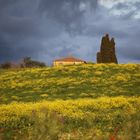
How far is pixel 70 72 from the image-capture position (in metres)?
47.8

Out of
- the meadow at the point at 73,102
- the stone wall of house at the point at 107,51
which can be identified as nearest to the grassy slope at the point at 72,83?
the meadow at the point at 73,102

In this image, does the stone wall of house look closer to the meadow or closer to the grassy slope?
the meadow

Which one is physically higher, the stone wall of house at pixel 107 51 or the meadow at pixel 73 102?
the stone wall of house at pixel 107 51

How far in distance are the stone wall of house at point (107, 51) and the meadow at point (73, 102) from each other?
11.2 m

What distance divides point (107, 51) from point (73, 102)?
3379cm

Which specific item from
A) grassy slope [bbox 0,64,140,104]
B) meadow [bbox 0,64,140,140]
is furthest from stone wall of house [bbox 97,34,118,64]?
grassy slope [bbox 0,64,140,104]

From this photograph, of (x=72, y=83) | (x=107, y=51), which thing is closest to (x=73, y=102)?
(x=72, y=83)

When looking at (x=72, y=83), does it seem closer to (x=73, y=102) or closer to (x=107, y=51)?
(x=73, y=102)

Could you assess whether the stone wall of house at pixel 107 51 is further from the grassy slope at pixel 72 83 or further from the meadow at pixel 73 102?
the grassy slope at pixel 72 83

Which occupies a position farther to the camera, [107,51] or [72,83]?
[107,51]

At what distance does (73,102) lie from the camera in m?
29.0

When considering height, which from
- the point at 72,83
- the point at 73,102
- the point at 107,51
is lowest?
the point at 73,102

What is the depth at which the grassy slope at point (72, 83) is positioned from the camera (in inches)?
1391

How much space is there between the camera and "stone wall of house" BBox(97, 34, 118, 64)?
61875 mm
